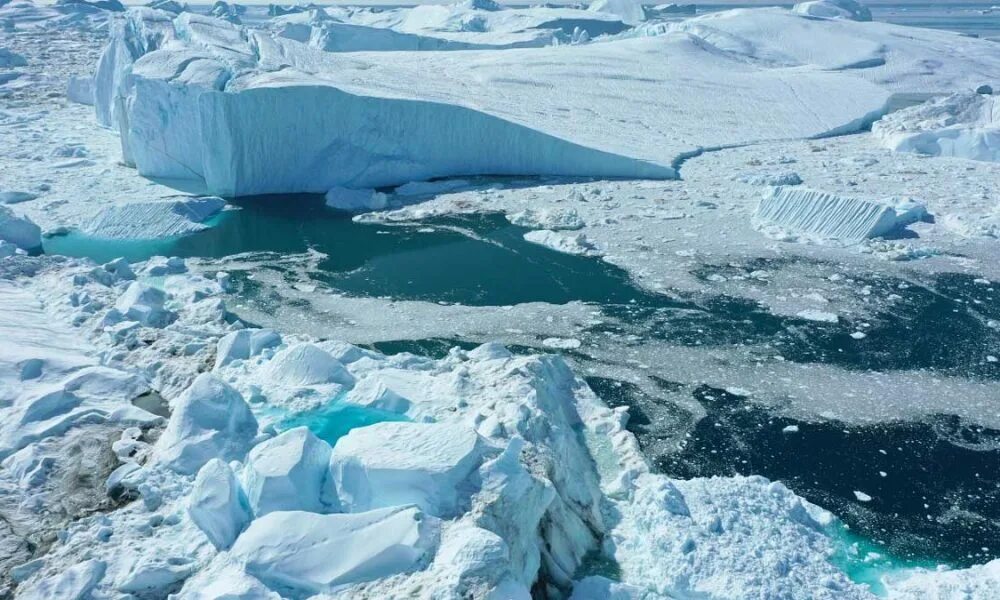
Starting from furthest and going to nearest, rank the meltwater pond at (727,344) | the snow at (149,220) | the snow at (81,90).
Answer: the snow at (81,90), the snow at (149,220), the meltwater pond at (727,344)

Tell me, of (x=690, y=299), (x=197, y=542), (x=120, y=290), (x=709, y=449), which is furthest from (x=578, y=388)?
(x=120, y=290)

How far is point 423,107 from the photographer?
9.09m

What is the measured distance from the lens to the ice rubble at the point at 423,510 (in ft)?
9.16

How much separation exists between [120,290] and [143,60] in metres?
4.43

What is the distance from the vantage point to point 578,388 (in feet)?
16.1

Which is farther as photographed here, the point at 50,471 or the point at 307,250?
the point at 307,250

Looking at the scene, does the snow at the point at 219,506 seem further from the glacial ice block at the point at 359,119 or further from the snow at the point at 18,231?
the glacial ice block at the point at 359,119

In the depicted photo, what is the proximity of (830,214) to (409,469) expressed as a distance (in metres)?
5.95

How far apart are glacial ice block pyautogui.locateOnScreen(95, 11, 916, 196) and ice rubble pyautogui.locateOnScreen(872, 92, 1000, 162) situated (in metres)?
0.85

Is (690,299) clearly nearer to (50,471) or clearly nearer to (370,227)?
(370,227)

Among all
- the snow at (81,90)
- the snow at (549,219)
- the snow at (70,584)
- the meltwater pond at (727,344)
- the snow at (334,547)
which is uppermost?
the snow at (81,90)

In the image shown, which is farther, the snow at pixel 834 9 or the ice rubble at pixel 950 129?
the snow at pixel 834 9

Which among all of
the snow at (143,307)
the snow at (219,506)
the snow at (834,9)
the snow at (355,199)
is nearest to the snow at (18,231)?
the snow at (143,307)

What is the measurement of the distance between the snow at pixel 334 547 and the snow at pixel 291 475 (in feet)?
0.52
